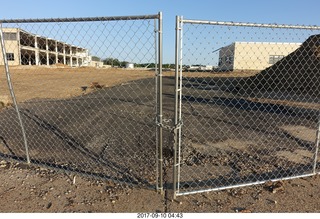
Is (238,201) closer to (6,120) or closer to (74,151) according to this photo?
(74,151)

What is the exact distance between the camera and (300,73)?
60.9 feet

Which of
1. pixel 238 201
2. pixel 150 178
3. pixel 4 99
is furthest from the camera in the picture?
pixel 4 99

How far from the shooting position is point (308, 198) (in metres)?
Answer: 3.28

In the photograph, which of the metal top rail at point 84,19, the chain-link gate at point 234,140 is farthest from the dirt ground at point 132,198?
the metal top rail at point 84,19

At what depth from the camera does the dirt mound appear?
1667 centimetres

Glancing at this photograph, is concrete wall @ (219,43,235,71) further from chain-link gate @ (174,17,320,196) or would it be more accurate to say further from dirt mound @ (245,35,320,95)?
dirt mound @ (245,35,320,95)

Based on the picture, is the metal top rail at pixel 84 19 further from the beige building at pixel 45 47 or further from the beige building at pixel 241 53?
the beige building at pixel 241 53

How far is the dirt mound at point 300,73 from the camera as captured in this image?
16.7m

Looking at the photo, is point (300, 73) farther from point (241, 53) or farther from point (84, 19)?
point (84, 19)

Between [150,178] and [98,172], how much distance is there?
902 mm

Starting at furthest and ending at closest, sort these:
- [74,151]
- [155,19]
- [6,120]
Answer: [6,120] < [74,151] < [155,19]

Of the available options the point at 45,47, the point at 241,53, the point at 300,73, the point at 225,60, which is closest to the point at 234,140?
the point at 225,60

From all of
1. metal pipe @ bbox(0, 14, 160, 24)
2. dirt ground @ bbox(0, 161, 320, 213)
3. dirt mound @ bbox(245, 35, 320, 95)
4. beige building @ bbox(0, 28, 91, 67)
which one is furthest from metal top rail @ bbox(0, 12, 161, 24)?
dirt mound @ bbox(245, 35, 320, 95)

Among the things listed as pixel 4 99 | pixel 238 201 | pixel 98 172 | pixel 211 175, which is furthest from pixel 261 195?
pixel 4 99
